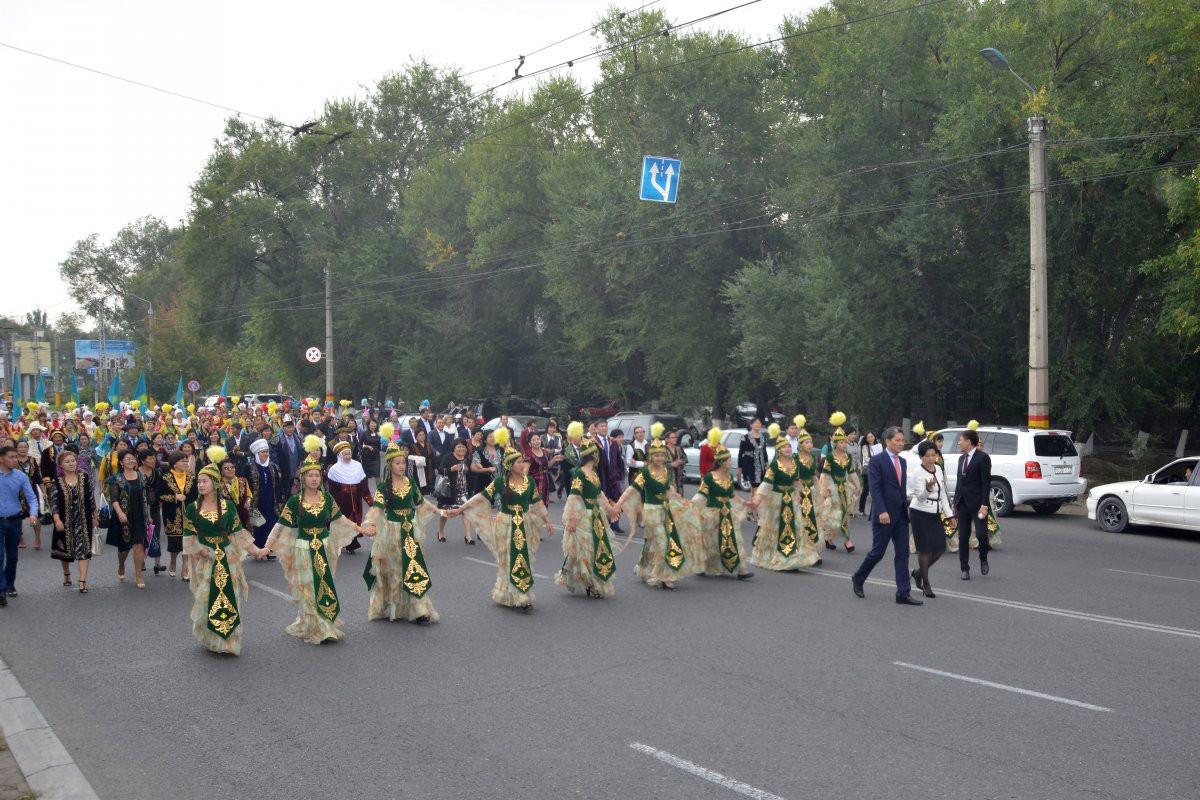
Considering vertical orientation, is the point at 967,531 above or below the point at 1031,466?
below

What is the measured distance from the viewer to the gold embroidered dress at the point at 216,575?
874cm

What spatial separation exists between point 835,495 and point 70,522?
9.46 m

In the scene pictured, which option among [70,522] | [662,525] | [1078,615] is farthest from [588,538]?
[70,522]

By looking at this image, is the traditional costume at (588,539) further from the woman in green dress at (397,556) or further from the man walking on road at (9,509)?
the man walking on road at (9,509)

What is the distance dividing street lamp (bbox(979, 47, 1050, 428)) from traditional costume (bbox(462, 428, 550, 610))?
1227cm

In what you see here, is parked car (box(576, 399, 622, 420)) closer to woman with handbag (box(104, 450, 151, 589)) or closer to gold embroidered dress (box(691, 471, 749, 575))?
gold embroidered dress (box(691, 471, 749, 575))

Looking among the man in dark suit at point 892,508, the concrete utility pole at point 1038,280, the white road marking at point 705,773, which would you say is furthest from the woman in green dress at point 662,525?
the concrete utility pole at point 1038,280

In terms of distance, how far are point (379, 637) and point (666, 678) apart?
281 cm

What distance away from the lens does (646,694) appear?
752 cm

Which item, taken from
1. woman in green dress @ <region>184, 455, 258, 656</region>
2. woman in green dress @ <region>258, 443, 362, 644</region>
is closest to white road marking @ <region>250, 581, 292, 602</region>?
woman in green dress @ <region>258, 443, 362, 644</region>

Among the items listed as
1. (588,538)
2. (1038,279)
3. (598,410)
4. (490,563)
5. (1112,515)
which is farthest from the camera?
(598,410)

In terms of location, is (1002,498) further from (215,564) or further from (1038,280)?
(215,564)

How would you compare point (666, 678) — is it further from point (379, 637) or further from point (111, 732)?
point (111, 732)

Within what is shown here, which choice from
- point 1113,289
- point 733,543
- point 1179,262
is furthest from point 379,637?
point 1113,289
